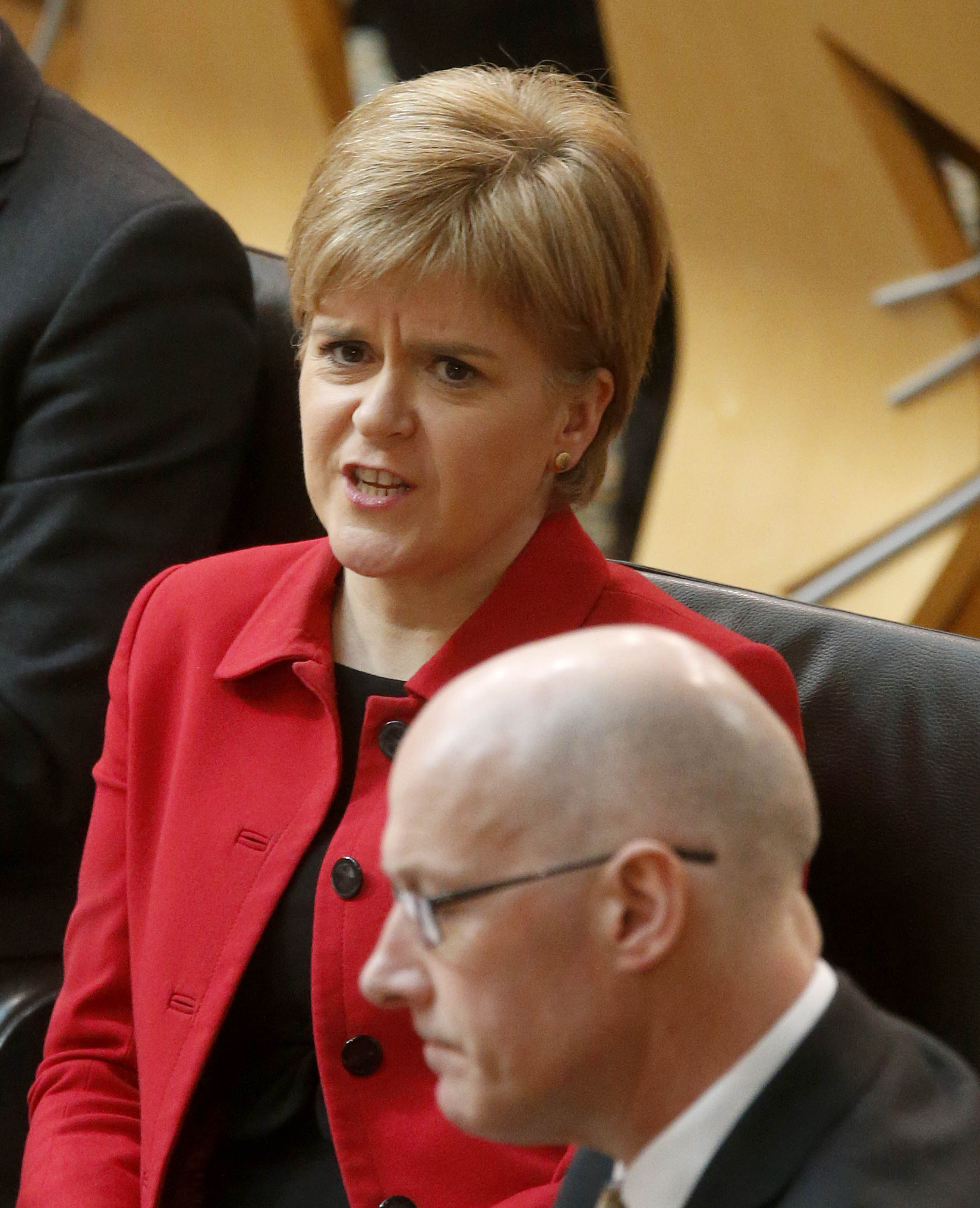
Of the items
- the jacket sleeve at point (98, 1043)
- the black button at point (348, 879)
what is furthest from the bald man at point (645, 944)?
the jacket sleeve at point (98, 1043)

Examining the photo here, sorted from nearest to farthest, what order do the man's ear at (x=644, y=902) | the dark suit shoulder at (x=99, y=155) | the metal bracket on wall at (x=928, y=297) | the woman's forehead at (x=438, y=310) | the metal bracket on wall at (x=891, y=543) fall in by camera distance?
the man's ear at (x=644, y=902) < the woman's forehead at (x=438, y=310) < the dark suit shoulder at (x=99, y=155) < the metal bracket on wall at (x=928, y=297) < the metal bracket on wall at (x=891, y=543)

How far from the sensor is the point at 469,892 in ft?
2.43

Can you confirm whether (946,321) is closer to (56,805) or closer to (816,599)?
(816,599)

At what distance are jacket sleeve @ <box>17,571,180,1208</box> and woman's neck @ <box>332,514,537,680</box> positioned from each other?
276 millimetres

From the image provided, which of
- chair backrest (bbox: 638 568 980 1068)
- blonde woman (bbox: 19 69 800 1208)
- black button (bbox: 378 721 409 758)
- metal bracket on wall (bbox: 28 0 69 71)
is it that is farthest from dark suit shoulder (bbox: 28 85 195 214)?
metal bracket on wall (bbox: 28 0 69 71)

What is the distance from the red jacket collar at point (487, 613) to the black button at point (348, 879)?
0.16m

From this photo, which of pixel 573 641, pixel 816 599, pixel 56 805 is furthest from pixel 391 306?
pixel 816 599

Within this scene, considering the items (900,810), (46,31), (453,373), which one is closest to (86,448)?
(453,373)

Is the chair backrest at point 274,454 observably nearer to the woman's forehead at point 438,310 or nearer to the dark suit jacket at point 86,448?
the dark suit jacket at point 86,448

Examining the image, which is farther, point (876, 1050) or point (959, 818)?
point (959, 818)

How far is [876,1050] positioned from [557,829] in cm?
23

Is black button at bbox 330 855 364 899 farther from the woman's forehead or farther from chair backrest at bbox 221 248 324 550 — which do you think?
chair backrest at bbox 221 248 324 550

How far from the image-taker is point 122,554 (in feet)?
5.84

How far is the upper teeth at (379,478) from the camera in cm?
131
